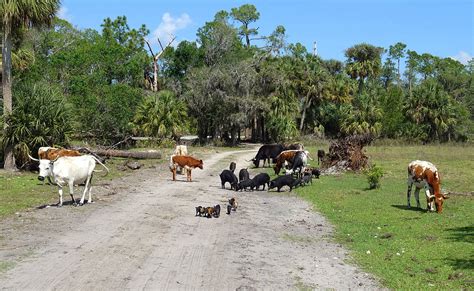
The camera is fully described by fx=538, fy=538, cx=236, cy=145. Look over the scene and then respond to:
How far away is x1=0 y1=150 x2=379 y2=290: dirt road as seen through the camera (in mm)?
9125

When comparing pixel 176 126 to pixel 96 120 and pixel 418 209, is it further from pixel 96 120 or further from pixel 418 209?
pixel 418 209

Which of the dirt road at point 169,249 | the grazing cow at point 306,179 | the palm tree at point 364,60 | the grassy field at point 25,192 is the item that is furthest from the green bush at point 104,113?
the palm tree at point 364,60

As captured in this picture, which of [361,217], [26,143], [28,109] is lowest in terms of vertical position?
[361,217]

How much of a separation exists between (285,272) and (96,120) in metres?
32.5

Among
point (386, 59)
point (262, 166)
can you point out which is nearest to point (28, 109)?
point (262, 166)

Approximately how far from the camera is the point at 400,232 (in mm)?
13984

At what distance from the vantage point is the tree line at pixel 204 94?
2817 cm

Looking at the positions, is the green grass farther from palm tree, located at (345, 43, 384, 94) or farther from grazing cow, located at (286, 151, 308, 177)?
palm tree, located at (345, 43, 384, 94)

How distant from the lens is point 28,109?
26641 millimetres

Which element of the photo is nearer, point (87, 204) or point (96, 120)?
point (87, 204)

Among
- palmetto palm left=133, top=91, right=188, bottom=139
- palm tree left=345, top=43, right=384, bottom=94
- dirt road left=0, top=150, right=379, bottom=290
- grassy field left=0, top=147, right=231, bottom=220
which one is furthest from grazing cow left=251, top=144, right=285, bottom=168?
palm tree left=345, top=43, right=384, bottom=94

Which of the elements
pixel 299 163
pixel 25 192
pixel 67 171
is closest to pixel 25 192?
pixel 25 192

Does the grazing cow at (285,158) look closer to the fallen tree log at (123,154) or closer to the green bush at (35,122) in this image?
the fallen tree log at (123,154)

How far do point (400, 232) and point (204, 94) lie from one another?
45.1 metres
